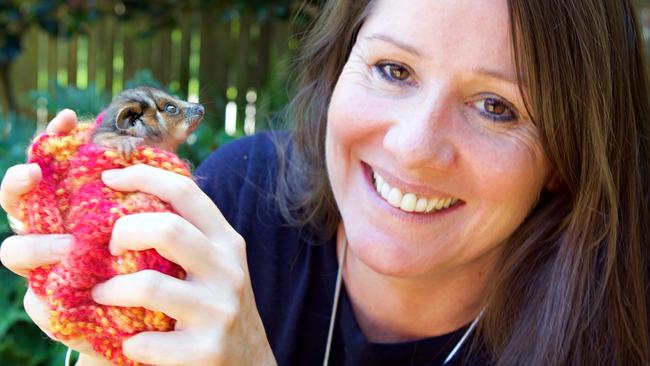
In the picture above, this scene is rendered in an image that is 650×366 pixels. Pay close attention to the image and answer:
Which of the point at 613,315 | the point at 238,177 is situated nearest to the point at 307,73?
the point at 238,177

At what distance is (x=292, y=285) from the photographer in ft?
7.29

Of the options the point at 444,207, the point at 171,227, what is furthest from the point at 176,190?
the point at 444,207

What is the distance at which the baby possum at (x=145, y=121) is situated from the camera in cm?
137

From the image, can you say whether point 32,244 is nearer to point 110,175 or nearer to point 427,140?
point 110,175

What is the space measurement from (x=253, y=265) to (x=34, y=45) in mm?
5798

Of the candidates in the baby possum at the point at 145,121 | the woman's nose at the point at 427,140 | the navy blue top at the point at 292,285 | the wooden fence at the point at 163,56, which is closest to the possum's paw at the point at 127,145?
the baby possum at the point at 145,121

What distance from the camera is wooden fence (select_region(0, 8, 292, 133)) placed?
7.08m

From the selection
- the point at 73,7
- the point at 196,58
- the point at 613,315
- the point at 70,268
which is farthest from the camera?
the point at 196,58

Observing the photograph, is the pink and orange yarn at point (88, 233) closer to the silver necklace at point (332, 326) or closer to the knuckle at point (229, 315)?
the knuckle at point (229, 315)

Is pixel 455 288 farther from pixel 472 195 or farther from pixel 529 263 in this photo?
pixel 472 195

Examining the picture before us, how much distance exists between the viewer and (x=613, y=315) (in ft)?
6.32

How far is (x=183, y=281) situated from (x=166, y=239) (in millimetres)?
95

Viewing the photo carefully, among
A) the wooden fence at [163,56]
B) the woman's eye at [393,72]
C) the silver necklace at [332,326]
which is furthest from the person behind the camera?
the wooden fence at [163,56]

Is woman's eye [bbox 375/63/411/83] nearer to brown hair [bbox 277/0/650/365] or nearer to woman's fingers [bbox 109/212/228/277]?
brown hair [bbox 277/0/650/365]
